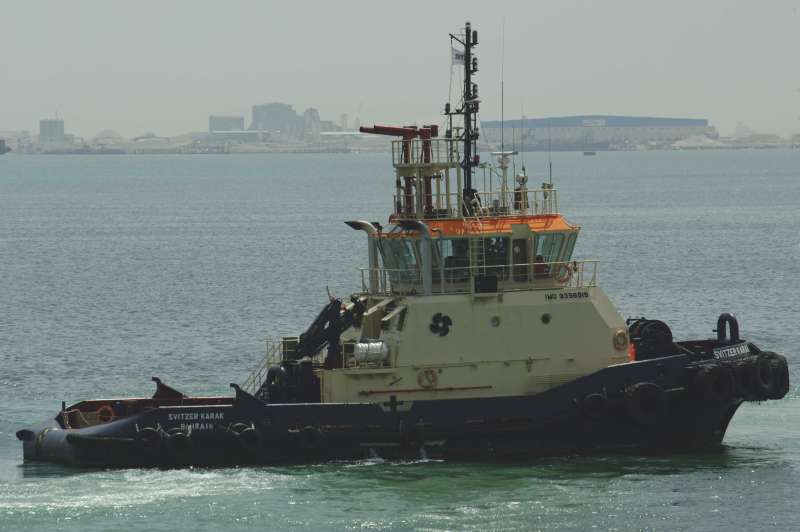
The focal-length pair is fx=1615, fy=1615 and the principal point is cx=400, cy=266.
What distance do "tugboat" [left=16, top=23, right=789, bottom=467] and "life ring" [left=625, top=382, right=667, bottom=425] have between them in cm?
2

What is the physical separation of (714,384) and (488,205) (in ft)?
15.5

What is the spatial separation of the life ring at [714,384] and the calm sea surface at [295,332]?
3.47ft

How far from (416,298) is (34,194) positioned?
118 metres

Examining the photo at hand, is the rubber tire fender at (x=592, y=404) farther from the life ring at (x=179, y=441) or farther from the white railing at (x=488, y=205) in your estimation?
the life ring at (x=179, y=441)

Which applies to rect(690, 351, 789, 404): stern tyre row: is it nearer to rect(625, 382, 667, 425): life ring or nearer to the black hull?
the black hull

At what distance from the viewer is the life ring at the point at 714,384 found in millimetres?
25766

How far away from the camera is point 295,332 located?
4122 centimetres

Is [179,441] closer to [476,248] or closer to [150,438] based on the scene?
[150,438]

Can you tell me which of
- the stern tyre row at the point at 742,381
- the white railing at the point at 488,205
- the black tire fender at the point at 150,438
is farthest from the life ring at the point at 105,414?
the stern tyre row at the point at 742,381

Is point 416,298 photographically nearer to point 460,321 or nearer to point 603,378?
point 460,321

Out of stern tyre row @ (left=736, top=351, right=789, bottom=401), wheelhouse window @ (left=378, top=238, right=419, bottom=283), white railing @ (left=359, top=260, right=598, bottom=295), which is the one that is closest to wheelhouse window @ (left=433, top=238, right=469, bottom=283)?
white railing @ (left=359, top=260, right=598, bottom=295)

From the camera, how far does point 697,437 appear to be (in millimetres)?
26484

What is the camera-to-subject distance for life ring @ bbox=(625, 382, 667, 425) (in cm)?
2569

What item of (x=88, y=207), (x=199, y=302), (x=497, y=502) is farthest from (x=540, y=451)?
(x=88, y=207)
